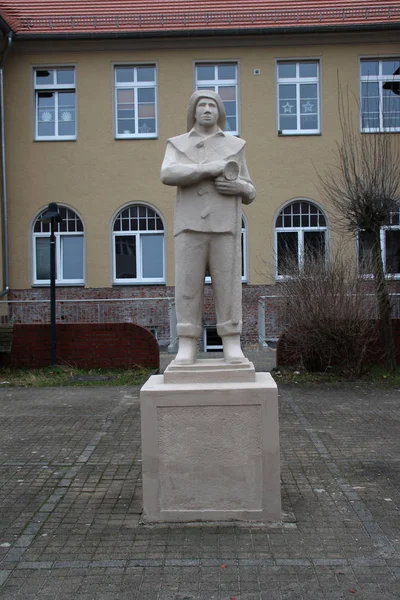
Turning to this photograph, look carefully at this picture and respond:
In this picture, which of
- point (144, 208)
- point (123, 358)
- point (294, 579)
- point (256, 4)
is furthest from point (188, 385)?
point (256, 4)

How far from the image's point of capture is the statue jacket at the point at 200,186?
4789mm

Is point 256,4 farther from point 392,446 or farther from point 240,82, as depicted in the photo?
point 392,446

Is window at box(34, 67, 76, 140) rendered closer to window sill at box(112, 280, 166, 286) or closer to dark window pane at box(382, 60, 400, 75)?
window sill at box(112, 280, 166, 286)

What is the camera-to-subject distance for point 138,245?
19.1 metres

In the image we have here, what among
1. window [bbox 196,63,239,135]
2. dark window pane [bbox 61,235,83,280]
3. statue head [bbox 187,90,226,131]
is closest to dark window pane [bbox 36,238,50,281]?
dark window pane [bbox 61,235,83,280]

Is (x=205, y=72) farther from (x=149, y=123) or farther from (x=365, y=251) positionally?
(x=365, y=251)

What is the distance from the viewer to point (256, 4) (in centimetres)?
1983

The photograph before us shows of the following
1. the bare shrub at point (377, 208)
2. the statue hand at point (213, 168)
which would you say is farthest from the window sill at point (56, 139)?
the statue hand at point (213, 168)

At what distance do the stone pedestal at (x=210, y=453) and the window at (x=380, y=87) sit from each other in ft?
51.0

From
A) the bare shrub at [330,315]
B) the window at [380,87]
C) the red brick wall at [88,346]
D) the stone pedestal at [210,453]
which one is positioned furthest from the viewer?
the window at [380,87]

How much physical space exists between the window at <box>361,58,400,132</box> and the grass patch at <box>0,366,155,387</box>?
10987mm

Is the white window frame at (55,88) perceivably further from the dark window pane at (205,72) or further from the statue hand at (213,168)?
the statue hand at (213,168)

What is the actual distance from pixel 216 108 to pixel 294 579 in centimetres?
349

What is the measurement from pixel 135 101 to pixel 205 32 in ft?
9.56
